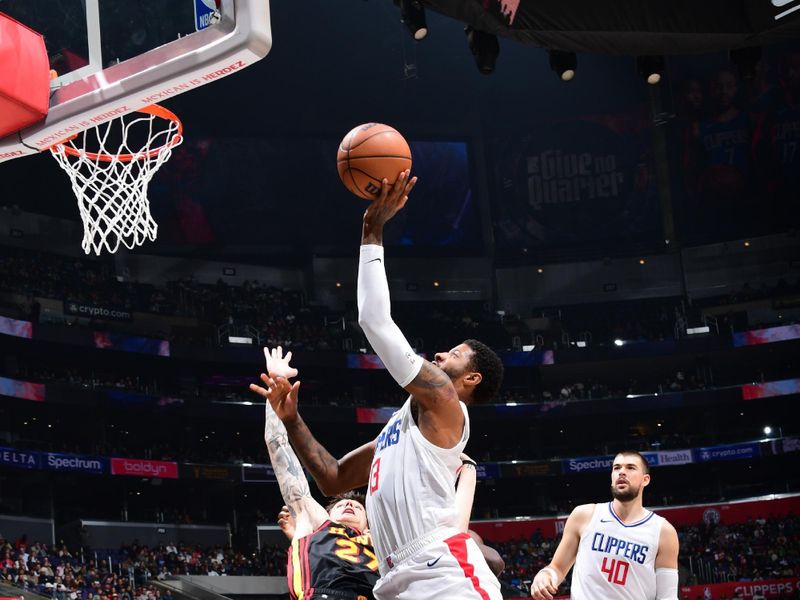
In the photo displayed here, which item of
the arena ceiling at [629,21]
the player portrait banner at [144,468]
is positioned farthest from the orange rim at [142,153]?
the player portrait banner at [144,468]

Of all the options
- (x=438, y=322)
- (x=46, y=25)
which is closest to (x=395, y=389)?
(x=438, y=322)

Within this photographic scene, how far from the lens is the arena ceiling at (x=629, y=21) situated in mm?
8500

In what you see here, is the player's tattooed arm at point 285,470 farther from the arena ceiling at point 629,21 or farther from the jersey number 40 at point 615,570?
the arena ceiling at point 629,21

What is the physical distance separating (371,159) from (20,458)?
25.9 m

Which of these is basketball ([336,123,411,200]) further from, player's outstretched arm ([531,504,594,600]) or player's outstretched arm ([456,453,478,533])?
player's outstretched arm ([531,504,594,600])

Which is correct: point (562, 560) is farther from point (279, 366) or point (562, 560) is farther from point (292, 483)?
point (279, 366)

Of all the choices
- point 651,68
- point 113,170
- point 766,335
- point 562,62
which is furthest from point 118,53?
point 766,335

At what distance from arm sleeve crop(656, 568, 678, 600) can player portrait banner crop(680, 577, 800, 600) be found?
23.6 metres

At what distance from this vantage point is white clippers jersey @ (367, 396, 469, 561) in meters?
4.10

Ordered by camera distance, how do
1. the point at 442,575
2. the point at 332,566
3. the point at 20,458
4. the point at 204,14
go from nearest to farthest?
the point at 442,575
the point at 332,566
the point at 204,14
the point at 20,458

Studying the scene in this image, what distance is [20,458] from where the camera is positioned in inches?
1090

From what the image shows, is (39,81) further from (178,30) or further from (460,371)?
(460,371)

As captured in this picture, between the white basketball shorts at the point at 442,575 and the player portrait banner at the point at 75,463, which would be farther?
the player portrait banner at the point at 75,463

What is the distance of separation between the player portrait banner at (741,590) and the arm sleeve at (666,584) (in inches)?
928
